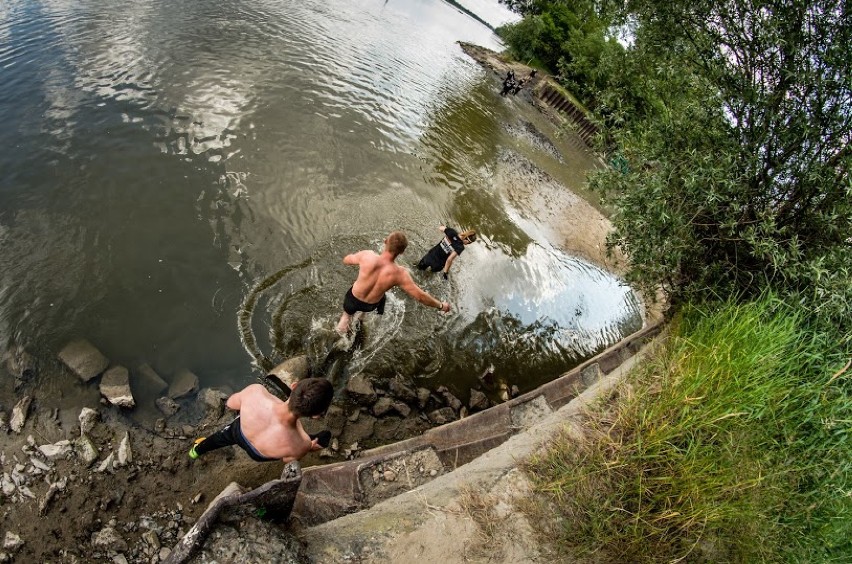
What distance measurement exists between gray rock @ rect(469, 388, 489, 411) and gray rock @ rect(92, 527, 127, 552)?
508 centimetres

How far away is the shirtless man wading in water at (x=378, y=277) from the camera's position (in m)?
6.88

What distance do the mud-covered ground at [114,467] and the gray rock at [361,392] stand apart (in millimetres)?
16

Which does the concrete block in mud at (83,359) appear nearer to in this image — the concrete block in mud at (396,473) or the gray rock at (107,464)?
the gray rock at (107,464)

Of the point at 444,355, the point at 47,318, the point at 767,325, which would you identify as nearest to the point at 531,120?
the point at 444,355

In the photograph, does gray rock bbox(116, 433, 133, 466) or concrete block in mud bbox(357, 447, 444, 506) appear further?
gray rock bbox(116, 433, 133, 466)

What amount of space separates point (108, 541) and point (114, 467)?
33.8 inches

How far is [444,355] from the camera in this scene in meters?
8.24

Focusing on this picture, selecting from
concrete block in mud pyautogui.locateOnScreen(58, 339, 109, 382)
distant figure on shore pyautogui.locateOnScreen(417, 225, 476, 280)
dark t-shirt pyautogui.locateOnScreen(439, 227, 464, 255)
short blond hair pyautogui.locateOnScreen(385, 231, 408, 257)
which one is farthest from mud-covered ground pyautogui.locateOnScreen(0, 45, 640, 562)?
dark t-shirt pyautogui.locateOnScreen(439, 227, 464, 255)

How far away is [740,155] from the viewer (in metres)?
6.39

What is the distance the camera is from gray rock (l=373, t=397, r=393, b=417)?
266 inches

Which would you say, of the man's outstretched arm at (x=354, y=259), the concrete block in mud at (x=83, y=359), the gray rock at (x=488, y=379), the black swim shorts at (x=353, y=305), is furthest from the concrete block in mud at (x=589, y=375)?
the concrete block in mud at (x=83, y=359)

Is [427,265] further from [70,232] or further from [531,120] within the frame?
[531,120]

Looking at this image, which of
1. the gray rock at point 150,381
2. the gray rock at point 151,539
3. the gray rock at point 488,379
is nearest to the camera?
the gray rock at point 151,539

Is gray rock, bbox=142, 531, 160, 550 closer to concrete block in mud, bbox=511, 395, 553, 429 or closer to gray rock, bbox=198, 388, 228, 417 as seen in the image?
gray rock, bbox=198, 388, 228, 417
